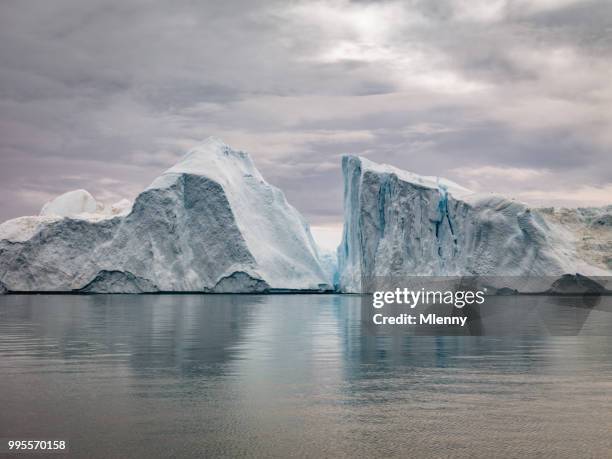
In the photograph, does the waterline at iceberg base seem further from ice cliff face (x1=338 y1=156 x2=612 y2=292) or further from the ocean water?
the ocean water

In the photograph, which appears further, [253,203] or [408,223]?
[253,203]

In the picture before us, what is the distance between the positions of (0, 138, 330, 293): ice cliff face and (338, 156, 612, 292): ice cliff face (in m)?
12.1

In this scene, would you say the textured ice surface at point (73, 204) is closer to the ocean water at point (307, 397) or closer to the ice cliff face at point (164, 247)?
the ice cliff face at point (164, 247)

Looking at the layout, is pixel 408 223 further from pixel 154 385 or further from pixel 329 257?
pixel 154 385

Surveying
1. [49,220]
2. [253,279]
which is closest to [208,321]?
[253,279]

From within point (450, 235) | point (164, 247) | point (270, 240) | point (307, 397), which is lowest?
point (307, 397)

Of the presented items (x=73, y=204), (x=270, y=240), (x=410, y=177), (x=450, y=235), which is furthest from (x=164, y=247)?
(x=73, y=204)

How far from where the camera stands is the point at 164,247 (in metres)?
72.2

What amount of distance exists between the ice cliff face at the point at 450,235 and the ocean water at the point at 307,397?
147 ft

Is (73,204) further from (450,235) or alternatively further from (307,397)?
(307,397)

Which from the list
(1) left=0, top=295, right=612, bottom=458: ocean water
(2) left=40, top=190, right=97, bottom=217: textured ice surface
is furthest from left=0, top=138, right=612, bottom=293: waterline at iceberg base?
(1) left=0, top=295, right=612, bottom=458: ocean water

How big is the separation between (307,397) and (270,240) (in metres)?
69.9

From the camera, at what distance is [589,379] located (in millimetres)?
12984

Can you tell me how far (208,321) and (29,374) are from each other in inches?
669
